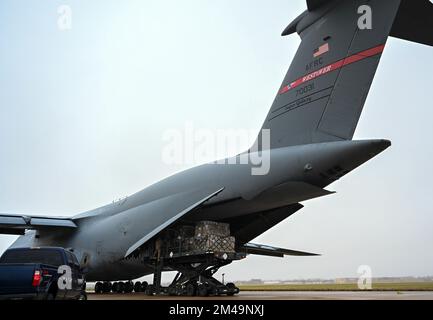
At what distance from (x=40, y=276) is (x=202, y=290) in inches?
273

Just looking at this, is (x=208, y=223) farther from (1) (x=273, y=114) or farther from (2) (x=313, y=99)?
(2) (x=313, y=99)

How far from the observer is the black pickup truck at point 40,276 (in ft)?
22.3

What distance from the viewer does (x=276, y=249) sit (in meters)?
20.9

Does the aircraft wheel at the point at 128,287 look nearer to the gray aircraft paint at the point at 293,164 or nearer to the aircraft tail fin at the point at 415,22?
the gray aircraft paint at the point at 293,164

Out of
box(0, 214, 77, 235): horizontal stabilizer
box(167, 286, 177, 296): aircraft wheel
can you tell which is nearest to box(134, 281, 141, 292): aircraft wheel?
box(0, 214, 77, 235): horizontal stabilizer

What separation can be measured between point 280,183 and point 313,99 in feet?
7.68

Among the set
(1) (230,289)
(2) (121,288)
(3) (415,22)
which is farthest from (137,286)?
(3) (415,22)

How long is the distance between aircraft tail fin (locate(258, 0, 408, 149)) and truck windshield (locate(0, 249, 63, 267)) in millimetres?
6389

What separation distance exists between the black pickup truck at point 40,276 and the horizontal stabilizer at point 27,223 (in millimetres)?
9523

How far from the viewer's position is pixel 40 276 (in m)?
6.90

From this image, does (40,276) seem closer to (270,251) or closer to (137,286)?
(137,286)

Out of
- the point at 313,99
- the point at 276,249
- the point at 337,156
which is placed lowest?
the point at 276,249
